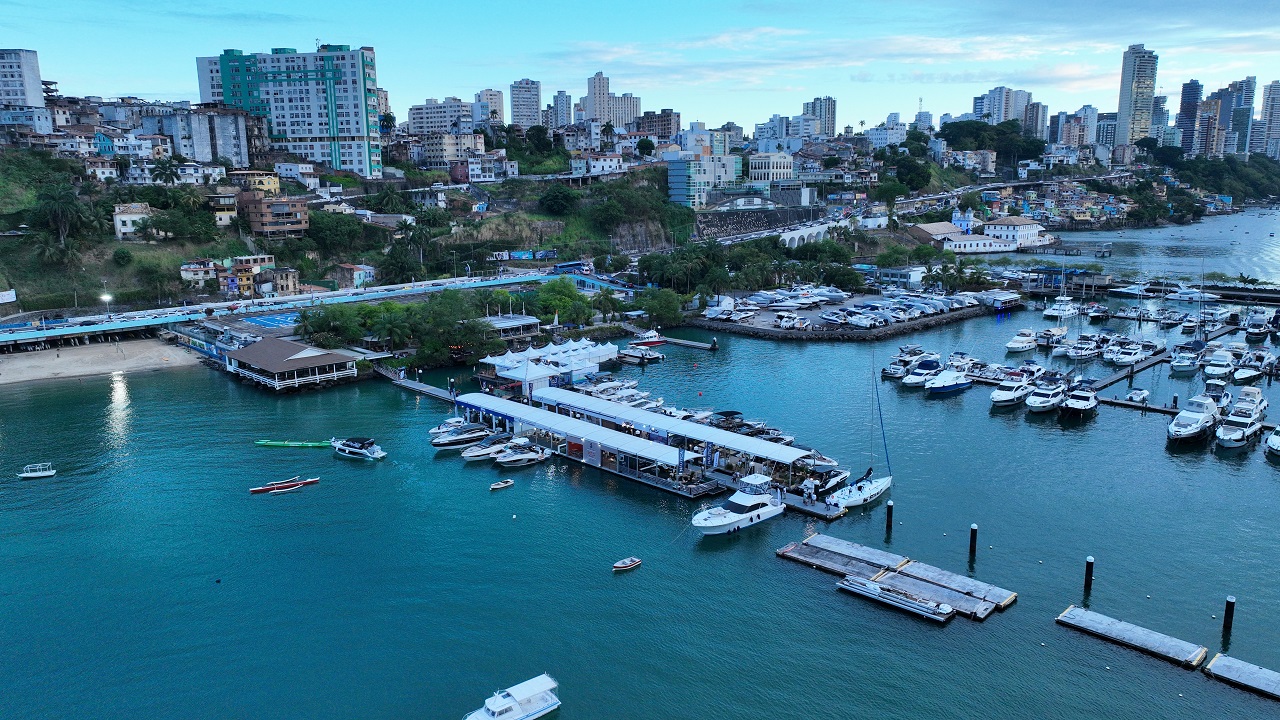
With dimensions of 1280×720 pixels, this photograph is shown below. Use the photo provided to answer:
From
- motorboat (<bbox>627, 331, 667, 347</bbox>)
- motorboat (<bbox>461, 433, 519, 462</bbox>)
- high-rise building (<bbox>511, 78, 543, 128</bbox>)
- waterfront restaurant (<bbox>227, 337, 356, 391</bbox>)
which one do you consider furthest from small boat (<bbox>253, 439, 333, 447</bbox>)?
high-rise building (<bbox>511, 78, 543, 128</bbox>)

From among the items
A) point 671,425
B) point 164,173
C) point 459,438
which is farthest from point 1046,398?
point 164,173

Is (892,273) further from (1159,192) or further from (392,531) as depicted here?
(1159,192)

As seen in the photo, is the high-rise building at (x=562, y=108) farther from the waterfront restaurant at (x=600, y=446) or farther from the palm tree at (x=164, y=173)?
the waterfront restaurant at (x=600, y=446)

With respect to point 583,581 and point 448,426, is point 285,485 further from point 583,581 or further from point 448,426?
point 583,581

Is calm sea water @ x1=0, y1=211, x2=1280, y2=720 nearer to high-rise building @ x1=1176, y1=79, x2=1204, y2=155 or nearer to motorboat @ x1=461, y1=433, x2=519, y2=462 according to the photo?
motorboat @ x1=461, y1=433, x2=519, y2=462

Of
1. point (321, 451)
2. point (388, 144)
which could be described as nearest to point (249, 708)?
point (321, 451)

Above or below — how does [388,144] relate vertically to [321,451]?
above
